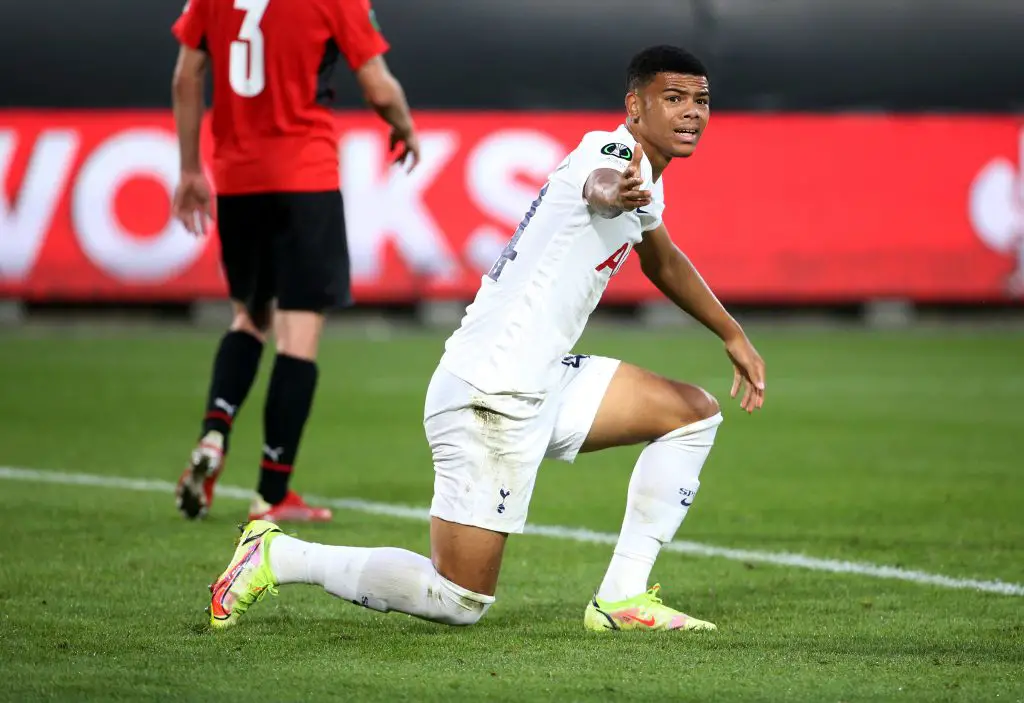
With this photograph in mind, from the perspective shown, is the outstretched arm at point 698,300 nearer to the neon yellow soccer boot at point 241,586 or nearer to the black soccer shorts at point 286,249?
the neon yellow soccer boot at point 241,586

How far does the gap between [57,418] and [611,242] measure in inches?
239

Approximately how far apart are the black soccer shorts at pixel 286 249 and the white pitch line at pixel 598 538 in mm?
863

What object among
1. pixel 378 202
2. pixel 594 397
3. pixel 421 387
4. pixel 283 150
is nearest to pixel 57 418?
pixel 421 387

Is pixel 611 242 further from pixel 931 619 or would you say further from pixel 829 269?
pixel 829 269

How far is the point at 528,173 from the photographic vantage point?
16.4 meters

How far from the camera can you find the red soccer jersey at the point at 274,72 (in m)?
6.31

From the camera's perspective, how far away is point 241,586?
4359mm

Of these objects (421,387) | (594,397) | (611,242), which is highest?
(611,242)

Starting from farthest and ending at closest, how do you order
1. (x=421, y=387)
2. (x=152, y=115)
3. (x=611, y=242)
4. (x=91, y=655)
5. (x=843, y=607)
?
(x=152, y=115), (x=421, y=387), (x=843, y=607), (x=611, y=242), (x=91, y=655)

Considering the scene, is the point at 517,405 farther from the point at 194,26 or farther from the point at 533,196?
the point at 533,196

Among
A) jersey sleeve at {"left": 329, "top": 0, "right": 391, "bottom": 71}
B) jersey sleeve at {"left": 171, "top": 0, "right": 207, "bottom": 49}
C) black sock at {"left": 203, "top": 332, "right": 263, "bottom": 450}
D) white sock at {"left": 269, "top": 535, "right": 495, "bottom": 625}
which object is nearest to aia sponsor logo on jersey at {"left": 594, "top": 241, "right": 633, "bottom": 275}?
white sock at {"left": 269, "top": 535, "right": 495, "bottom": 625}

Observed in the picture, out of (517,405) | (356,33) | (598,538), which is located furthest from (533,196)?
(517,405)

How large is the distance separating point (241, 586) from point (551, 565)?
1400mm

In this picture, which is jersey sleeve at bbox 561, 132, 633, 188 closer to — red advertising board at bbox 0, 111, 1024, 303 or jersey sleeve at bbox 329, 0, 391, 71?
jersey sleeve at bbox 329, 0, 391, 71
